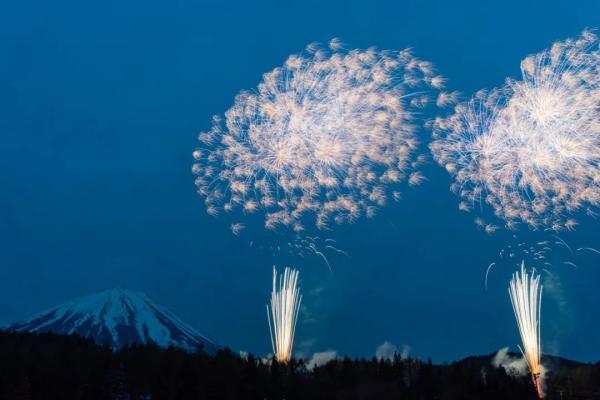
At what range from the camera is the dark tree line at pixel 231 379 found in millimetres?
81562

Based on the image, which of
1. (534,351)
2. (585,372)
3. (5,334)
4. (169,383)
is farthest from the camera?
(5,334)

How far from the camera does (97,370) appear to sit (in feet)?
281

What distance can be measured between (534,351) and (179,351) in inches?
2691

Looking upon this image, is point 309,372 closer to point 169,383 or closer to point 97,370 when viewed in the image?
point 169,383

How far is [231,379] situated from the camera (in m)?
91.5

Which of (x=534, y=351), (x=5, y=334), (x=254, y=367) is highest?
(x=5, y=334)

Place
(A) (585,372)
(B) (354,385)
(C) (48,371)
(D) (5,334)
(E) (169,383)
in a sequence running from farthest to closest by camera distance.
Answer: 1. (D) (5,334)
2. (A) (585,372)
3. (B) (354,385)
4. (E) (169,383)
5. (C) (48,371)

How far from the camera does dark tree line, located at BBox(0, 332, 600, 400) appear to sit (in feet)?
268

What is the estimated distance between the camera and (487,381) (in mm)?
97875

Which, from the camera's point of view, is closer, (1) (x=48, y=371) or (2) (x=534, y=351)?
(2) (x=534, y=351)

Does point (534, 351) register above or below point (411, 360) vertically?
below

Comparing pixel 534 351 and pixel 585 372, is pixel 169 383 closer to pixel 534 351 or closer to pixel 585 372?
pixel 534 351

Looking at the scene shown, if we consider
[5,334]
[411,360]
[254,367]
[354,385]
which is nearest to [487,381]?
[411,360]

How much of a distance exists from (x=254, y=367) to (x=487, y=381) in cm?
3514
